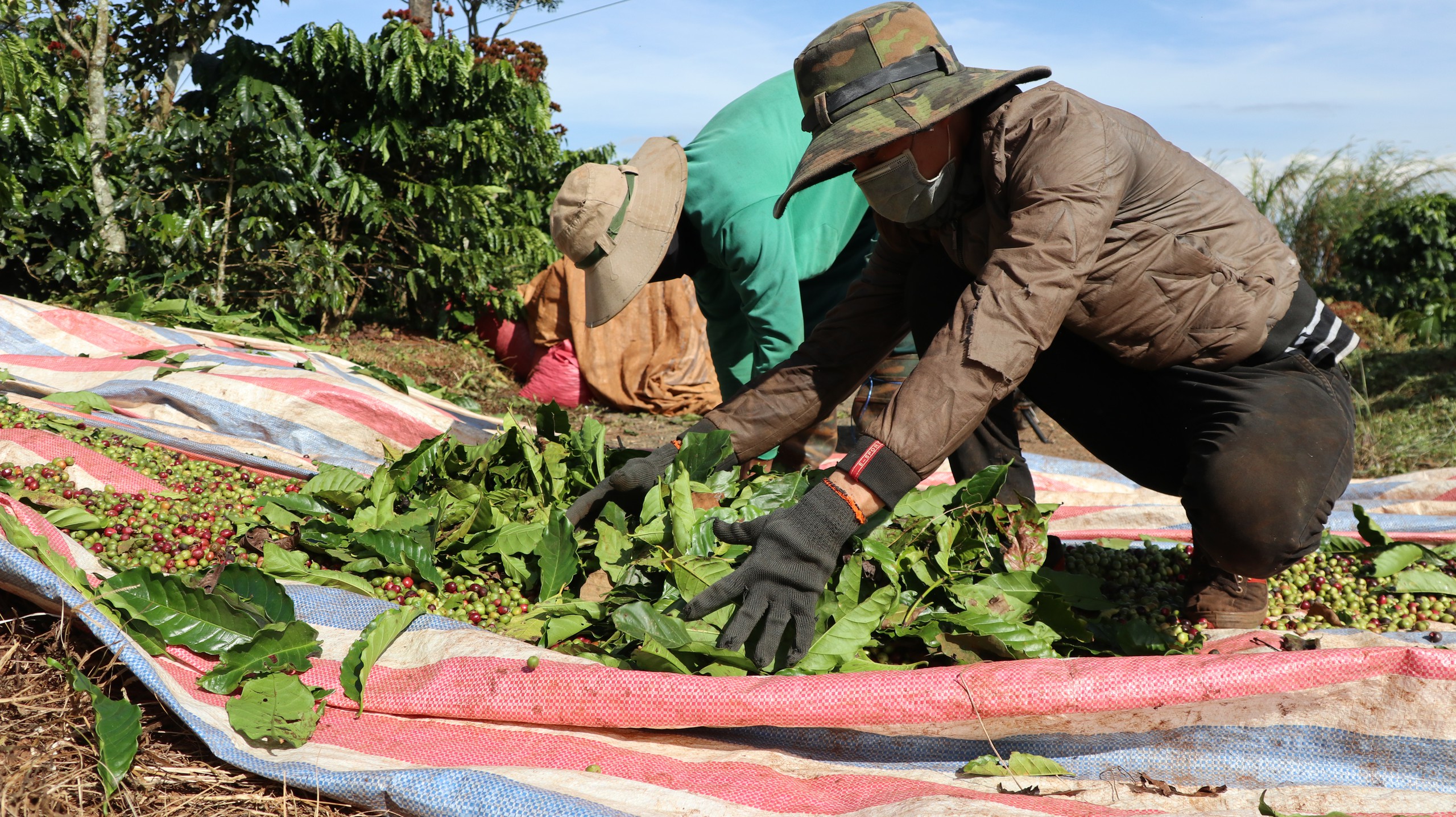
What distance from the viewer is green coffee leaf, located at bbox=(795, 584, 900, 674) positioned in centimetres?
159

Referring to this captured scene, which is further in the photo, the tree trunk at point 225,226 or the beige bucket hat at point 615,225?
the tree trunk at point 225,226

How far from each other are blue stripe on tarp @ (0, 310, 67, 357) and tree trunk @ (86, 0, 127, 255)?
1696 millimetres

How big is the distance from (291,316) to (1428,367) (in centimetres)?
755

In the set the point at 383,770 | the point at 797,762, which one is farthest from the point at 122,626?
the point at 797,762

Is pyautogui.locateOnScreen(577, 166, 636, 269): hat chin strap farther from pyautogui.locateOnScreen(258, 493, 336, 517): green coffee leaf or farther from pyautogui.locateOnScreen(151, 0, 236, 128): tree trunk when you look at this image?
pyautogui.locateOnScreen(151, 0, 236, 128): tree trunk

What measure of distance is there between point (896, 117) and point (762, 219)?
1.19m

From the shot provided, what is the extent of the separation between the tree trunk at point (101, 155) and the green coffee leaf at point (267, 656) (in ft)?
14.7

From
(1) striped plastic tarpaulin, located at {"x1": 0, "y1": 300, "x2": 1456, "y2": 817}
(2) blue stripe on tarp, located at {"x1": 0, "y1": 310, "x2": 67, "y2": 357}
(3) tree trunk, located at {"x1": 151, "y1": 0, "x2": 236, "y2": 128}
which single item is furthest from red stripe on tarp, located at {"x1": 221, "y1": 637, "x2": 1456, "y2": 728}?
(3) tree trunk, located at {"x1": 151, "y1": 0, "x2": 236, "y2": 128}

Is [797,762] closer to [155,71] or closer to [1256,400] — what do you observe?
[1256,400]

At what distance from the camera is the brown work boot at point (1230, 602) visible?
6.86 feet

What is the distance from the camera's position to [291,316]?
5.71 metres

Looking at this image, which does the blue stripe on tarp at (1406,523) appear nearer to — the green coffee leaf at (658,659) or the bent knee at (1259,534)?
the bent knee at (1259,534)

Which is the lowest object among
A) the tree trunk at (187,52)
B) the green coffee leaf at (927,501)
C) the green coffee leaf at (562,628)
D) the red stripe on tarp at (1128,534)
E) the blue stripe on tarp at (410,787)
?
the red stripe on tarp at (1128,534)

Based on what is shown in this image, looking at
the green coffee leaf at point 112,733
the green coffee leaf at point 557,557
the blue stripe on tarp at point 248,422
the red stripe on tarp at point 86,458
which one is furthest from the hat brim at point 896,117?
→ the blue stripe on tarp at point 248,422
